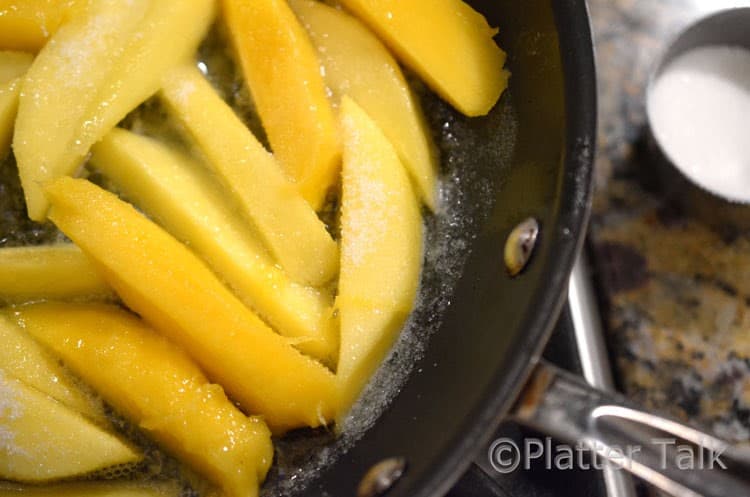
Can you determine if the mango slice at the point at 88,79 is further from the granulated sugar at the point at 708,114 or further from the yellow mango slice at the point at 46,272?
the granulated sugar at the point at 708,114

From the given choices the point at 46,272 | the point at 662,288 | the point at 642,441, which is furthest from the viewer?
the point at 662,288

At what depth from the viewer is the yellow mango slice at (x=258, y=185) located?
0.76 m

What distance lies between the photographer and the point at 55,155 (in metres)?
0.80

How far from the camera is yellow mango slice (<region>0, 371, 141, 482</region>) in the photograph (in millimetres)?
704

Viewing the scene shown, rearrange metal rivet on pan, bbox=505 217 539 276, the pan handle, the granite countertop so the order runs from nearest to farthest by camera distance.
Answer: the pan handle → metal rivet on pan, bbox=505 217 539 276 → the granite countertop

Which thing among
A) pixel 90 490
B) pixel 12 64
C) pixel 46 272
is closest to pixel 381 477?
pixel 90 490

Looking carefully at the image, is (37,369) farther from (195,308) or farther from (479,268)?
(479,268)

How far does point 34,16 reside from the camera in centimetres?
83

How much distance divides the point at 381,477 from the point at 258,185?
12.6 inches

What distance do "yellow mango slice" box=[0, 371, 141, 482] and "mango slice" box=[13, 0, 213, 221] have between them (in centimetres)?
20

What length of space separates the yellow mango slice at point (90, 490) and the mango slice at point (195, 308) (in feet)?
0.42

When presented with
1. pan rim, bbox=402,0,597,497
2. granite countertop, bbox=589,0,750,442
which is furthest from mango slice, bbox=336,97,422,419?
granite countertop, bbox=589,0,750,442

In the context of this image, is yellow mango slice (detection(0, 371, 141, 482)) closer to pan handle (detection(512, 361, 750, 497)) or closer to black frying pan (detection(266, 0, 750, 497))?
black frying pan (detection(266, 0, 750, 497))

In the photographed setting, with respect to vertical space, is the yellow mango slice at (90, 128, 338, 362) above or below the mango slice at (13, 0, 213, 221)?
below
